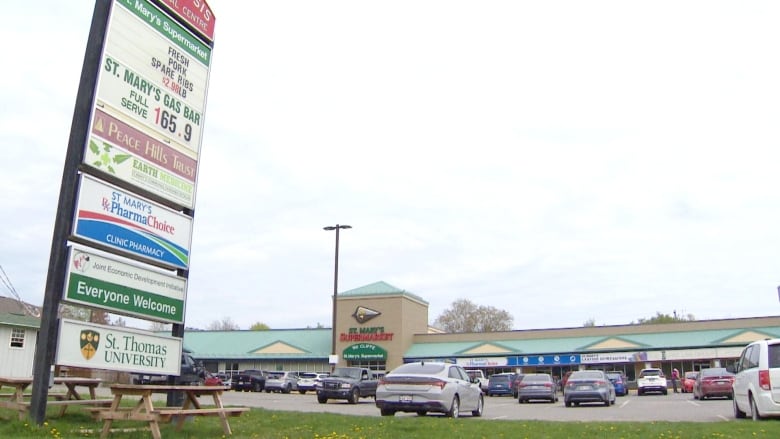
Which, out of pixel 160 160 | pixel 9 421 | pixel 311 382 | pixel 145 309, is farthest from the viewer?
pixel 311 382

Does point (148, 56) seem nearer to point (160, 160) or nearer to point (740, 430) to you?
point (160, 160)

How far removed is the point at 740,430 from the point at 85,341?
10.2m

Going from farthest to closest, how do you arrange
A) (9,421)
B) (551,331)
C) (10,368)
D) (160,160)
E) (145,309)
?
(551,331) → (10,368) → (160,160) → (145,309) → (9,421)

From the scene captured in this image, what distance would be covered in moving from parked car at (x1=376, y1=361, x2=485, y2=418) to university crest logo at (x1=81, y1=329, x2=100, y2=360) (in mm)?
8118

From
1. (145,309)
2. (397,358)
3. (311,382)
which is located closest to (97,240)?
(145,309)

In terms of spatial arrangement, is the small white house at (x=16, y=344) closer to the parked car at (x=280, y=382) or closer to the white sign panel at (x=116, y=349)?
the parked car at (x=280, y=382)

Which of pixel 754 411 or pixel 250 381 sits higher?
pixel 250 381

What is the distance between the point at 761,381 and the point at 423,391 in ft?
23.1

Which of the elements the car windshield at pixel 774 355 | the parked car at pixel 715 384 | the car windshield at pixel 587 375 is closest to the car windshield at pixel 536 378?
the car windshield at pixel 587 375

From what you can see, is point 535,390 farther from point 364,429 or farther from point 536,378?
point 364,429

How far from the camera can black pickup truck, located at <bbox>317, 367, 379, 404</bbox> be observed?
30.2m

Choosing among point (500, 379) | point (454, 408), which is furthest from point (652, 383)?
point (454, 408)

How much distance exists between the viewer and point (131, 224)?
11195 mm

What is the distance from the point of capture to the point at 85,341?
10.0 metres
